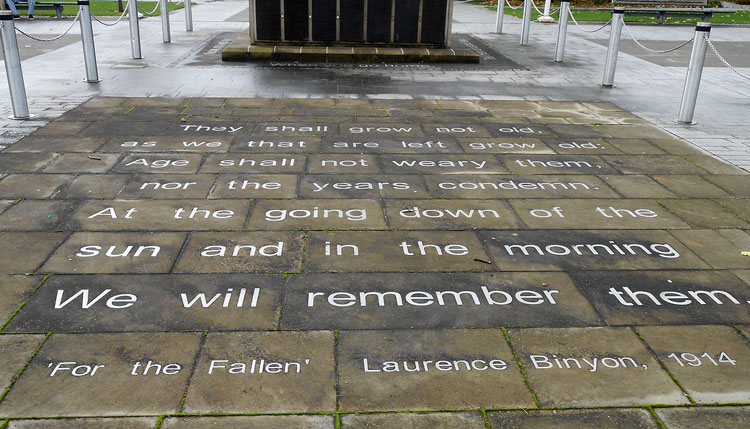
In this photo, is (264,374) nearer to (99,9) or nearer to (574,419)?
(574,419)

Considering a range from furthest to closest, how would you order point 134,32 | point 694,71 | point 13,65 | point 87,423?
point 134,32 < point 694,71 < point 13,65 < point 87,423

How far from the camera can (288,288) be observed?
14.7 feet

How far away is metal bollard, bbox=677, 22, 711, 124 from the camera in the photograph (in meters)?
9.05

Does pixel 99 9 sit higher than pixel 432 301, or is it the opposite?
pixel 99 9

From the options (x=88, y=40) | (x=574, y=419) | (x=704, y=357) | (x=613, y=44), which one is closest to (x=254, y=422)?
(x=574, y=419)

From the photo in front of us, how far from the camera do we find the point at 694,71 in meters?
9.20

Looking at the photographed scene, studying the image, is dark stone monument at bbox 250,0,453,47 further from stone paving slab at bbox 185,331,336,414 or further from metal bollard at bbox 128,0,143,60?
stone paving slab at bbox 185,331,336,414

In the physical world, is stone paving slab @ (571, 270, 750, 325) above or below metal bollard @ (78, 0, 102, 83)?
Answer: below

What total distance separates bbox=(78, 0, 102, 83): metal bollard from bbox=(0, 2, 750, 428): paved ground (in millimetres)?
1456

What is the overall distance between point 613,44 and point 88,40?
901cm

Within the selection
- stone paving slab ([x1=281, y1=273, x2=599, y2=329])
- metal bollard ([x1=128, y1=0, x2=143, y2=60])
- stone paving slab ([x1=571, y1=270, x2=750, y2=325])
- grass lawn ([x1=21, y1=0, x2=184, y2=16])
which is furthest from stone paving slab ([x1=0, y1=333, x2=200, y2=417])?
grass lawn ([x1=21, y1=0, x2=184, y2=16])

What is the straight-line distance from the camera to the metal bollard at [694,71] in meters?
9.05

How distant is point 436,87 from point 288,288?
26.2 feet

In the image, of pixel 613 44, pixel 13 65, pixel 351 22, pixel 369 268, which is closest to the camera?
pixel 369 268
